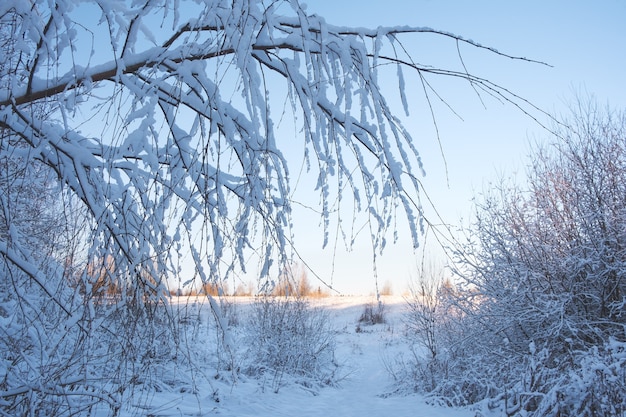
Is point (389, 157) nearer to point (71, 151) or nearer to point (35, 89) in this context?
point (71, 151)

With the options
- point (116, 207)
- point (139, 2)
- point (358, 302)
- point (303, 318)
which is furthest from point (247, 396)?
point (358, 302)

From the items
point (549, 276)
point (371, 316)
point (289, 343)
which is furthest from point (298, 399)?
point (371, 316)

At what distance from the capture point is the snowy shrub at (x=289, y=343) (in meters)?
10.6

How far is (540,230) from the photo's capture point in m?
7.97

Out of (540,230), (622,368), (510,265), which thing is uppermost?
(540,230)

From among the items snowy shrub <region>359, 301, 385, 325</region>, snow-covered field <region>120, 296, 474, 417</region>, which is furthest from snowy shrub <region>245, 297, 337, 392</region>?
snowy shrub <region>359, 301, 385, 325</region>

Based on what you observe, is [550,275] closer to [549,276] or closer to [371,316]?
[549,276]

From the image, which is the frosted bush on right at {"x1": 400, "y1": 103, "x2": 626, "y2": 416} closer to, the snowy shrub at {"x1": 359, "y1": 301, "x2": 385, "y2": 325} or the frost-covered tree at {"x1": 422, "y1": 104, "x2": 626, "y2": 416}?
the frost-covered tree at {"x1": 422, "y1": 104, "x2": 626, "y2": 416}

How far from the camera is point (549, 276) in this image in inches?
295

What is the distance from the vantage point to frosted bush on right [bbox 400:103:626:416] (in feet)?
22.4

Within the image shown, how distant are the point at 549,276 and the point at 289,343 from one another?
20.4 ft

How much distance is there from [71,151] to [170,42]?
0.75 meters

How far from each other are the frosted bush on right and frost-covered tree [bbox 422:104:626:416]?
0.06ft

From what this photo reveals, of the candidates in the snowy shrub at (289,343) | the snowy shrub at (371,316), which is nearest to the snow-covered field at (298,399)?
the snowy shrub at (289,343)
